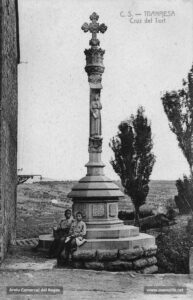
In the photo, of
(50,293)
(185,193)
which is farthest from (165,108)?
(50,293)

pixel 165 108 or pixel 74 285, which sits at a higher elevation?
pixel 165 108

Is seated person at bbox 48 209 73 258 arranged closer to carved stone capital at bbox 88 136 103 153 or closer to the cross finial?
carved stone capital at bbox 88 136 103 153

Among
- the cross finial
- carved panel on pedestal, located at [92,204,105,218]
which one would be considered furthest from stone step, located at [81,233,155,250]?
the cross finial

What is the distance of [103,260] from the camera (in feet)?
33.3

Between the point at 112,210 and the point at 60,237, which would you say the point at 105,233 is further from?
the point at 60,237

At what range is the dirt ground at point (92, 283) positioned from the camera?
7.38 metres

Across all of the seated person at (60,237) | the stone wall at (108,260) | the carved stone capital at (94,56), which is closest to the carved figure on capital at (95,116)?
the carved stone capital at (94,56)

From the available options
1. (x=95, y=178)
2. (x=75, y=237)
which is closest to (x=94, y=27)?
Answer: (x=95, y=178)

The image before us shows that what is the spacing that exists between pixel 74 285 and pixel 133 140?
47.8 feet

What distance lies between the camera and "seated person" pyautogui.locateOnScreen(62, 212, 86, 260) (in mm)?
10211

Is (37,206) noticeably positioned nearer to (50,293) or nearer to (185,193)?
(185,193)

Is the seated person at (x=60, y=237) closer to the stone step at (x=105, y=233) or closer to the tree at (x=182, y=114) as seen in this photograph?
the stone step at (x=105, y=233)

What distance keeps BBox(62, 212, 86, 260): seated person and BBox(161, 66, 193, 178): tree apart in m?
6.55

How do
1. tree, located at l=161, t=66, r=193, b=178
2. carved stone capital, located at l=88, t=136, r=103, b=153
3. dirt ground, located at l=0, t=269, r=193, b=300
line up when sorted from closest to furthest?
dirt ground, located at l=0, t=269, r=193, b=300, carved stone capital, located at l=88, t=136, r=103, b=153, tree, located at l=161, t=66, r=193, b=178
